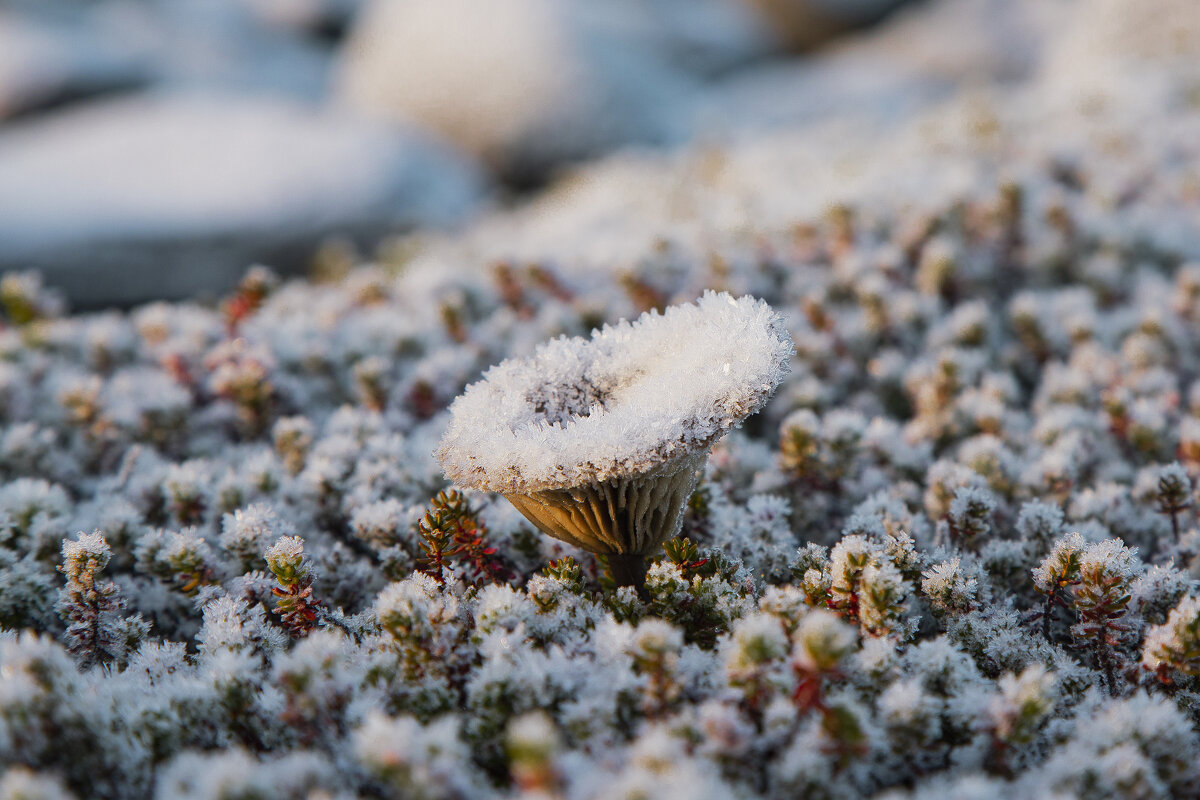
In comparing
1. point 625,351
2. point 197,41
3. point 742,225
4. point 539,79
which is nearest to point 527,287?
point 742,225

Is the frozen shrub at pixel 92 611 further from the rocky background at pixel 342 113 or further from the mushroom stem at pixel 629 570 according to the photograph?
the rocky background at pixel 342 113

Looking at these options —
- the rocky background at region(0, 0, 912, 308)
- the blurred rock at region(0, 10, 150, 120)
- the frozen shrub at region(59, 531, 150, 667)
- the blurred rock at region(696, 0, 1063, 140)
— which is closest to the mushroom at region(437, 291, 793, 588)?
the frozen shrub at region(59, 531, 150, 667)

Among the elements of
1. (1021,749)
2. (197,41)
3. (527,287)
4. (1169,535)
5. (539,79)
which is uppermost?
(197,41)

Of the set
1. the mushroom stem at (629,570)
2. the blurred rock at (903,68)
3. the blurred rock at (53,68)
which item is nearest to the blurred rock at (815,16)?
the blurred rock at (903,68)

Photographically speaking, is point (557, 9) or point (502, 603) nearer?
point (502, 603)

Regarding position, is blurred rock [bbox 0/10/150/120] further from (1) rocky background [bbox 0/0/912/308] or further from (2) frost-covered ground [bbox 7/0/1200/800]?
(2) frost-covered ground [bbox 7/0/1200/800]

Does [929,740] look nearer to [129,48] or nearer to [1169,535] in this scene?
[1169,535]
